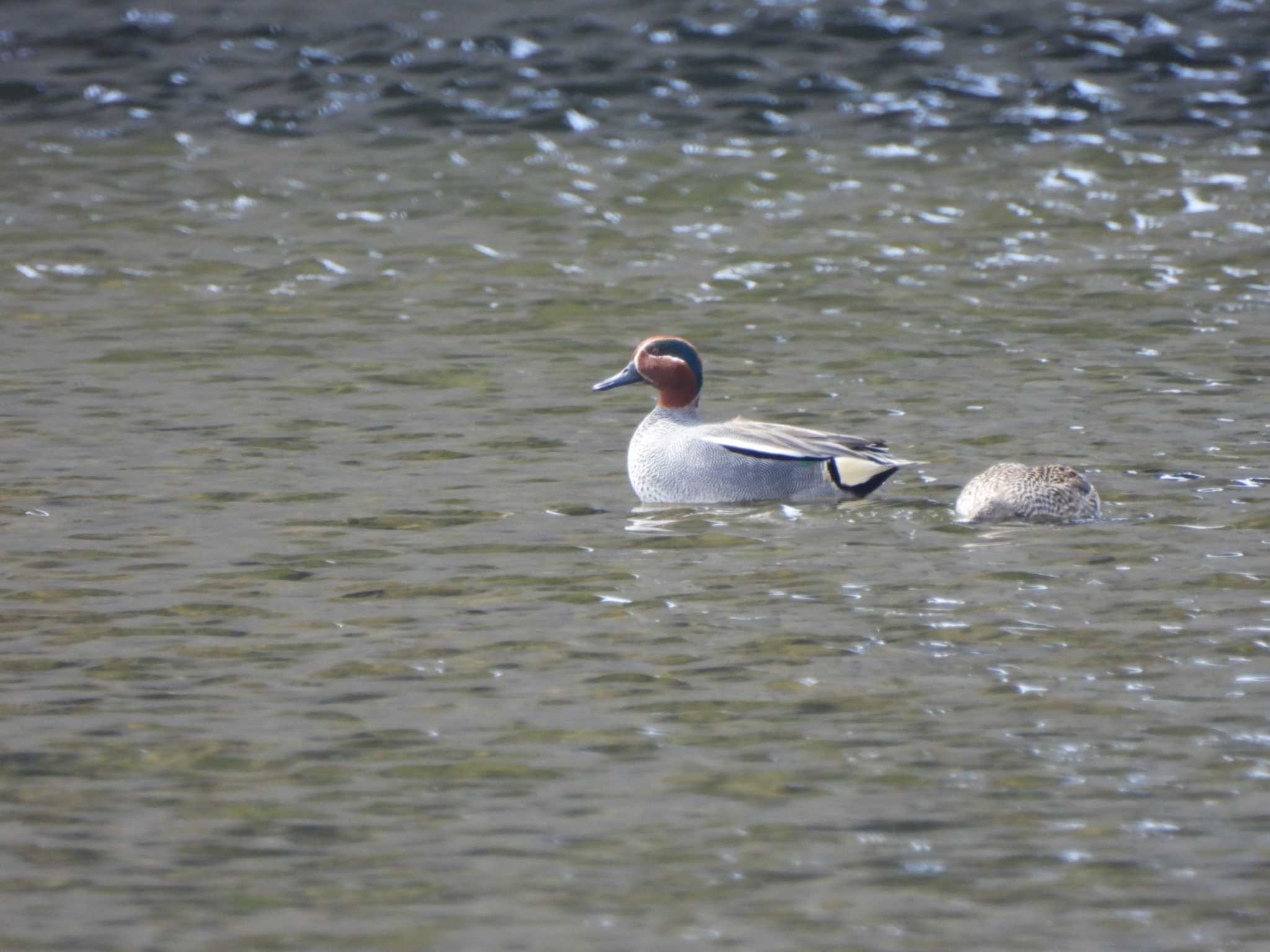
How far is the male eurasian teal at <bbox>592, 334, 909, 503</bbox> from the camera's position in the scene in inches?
395

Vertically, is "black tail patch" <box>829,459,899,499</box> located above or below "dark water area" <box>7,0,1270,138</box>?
above

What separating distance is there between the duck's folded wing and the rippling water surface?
28 cm

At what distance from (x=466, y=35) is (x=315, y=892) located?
19.8 metres

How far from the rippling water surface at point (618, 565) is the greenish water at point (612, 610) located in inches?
1.0

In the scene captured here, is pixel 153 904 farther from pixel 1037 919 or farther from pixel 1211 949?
pixel 1211 949

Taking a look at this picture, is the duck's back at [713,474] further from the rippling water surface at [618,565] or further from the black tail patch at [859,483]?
the rippling water surface at [618,565]

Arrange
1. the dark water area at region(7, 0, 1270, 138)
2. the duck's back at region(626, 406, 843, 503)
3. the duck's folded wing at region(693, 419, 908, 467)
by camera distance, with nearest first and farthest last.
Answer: the duck's folded wing at region(693, 419, 908, 467) → the duck's back at region(626, 406, 843, 503) → the dark water area at region(7, 0, 1270, 138)

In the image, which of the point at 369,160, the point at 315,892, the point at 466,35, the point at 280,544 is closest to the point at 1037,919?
the point at 315,892

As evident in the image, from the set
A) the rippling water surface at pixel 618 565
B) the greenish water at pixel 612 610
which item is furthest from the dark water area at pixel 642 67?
the greenish water at pixel 612 610

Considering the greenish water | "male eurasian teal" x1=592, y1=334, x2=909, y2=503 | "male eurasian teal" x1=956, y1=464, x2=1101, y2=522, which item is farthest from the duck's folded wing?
"male eurasian teal" x1=956, y1=464, x2=1101, y2=522

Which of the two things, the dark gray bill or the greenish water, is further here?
the dark gray bill

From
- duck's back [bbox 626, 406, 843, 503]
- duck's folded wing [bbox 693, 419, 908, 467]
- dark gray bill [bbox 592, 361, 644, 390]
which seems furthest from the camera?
dark gray bill [bbox 592, 361, 644, 390]

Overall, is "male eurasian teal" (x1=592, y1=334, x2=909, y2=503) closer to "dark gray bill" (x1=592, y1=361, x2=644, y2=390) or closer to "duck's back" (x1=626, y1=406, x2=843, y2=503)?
"duck's back" (x1=626, y1=406, x2=843, y2=503)

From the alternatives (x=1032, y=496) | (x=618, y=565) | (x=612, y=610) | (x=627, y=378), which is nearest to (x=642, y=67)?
(x=627, y=378)
